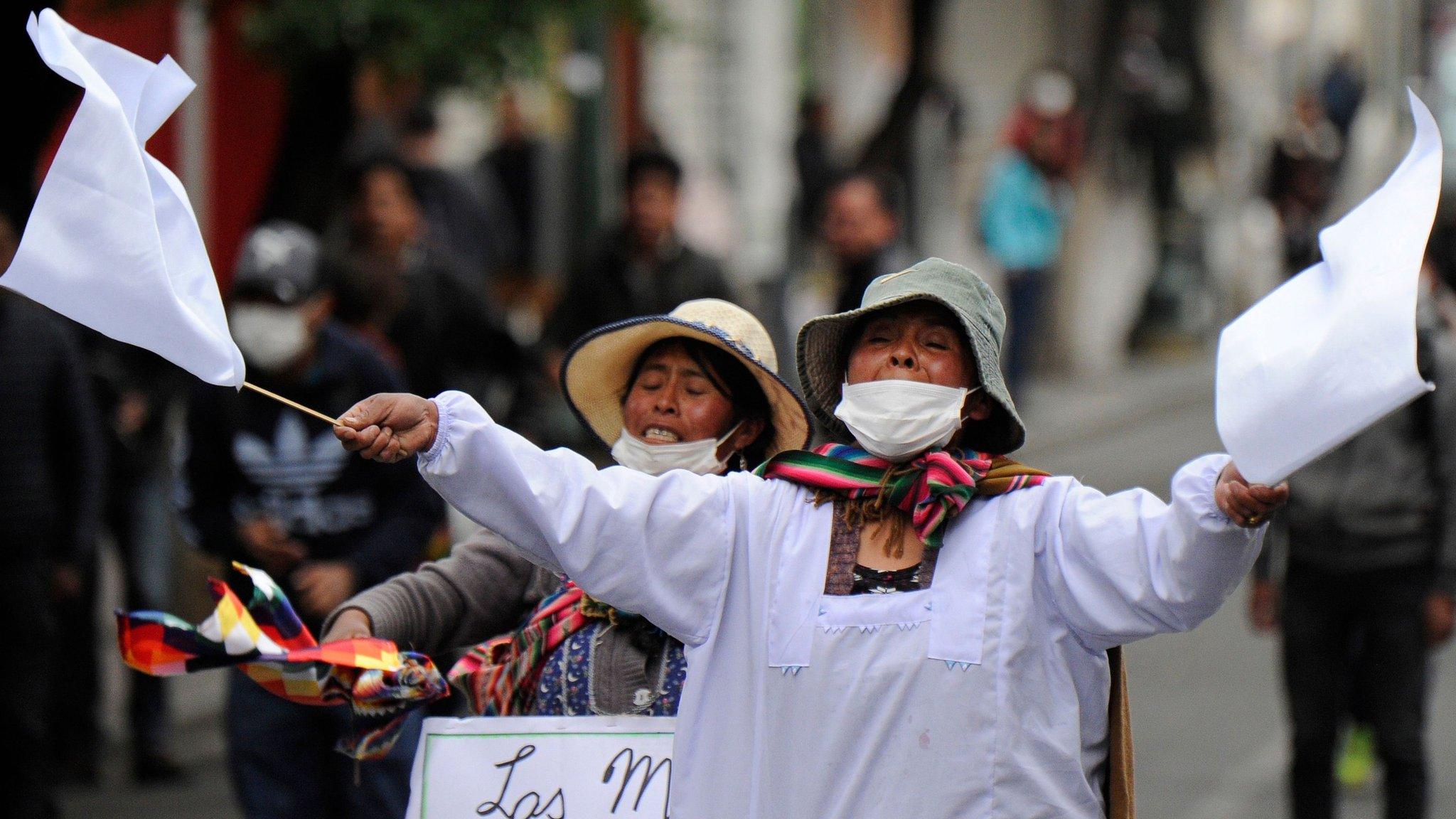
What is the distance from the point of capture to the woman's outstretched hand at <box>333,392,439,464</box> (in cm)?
313

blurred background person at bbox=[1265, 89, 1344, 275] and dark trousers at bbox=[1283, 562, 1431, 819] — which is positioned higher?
blurred background person at bbox=[1265, 89, 1344, 275]

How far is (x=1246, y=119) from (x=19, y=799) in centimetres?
2286

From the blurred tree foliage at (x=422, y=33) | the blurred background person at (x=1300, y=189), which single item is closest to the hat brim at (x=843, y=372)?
the blurred background person at (x=1300, y=189)

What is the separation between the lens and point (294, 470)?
18.6 ft

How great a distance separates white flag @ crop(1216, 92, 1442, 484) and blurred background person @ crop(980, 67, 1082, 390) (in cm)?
1214

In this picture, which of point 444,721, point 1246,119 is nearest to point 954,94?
point 1246,119

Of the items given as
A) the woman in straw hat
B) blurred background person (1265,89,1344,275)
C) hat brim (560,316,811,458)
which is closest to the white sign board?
the woman in straw hat

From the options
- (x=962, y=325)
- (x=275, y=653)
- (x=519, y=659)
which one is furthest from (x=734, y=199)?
(x=962, y=325)

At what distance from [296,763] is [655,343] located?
1.81 m

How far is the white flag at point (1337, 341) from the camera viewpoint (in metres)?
2.84

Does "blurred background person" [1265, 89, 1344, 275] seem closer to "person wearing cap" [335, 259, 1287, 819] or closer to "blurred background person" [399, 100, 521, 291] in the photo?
"person wearing cap" [335, 259, 1287, 819]

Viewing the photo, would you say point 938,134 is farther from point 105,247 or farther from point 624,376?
point 105,247

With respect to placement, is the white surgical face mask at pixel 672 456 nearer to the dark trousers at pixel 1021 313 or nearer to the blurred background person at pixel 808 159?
the dark trousers at pixel 1021 313

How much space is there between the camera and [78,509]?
6.71 meters
